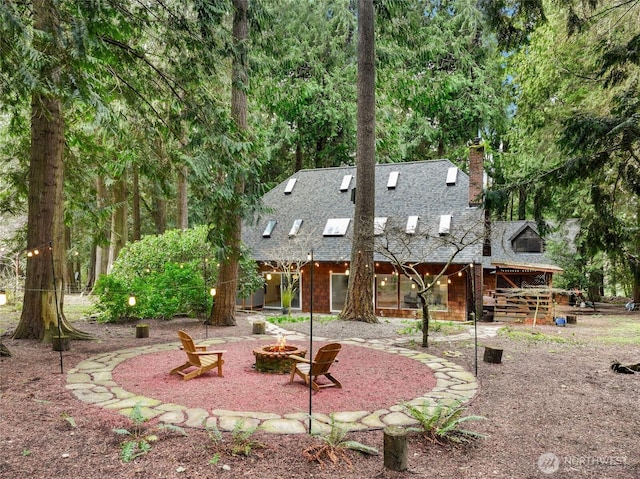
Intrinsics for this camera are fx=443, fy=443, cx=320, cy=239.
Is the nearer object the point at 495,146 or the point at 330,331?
the point at 330,331

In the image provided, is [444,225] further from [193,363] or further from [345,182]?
[193,363]

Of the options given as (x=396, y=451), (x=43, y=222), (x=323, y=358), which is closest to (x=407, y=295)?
(x=323, y=358)

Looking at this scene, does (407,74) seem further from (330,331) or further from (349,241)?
(330,331)

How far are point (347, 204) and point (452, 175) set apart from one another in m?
5.08

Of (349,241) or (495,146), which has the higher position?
(495,146)

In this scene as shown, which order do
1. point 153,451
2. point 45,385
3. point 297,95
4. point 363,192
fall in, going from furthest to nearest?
point 297,95, point 363,192, point 45,385, point 153,451

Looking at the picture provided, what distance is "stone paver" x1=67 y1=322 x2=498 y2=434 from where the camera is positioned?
5.23 meters

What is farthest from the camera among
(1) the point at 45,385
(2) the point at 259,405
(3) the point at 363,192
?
(3) the point at 363,192

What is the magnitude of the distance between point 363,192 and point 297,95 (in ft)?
30.8

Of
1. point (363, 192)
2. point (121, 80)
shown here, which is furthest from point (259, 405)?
point (363, 192)

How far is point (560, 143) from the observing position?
20.4 ft

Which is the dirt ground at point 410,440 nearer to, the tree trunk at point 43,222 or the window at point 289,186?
the tree trunk at point 43,222

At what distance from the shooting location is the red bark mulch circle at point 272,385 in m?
6.04

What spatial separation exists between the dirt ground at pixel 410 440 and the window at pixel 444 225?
1039cm
